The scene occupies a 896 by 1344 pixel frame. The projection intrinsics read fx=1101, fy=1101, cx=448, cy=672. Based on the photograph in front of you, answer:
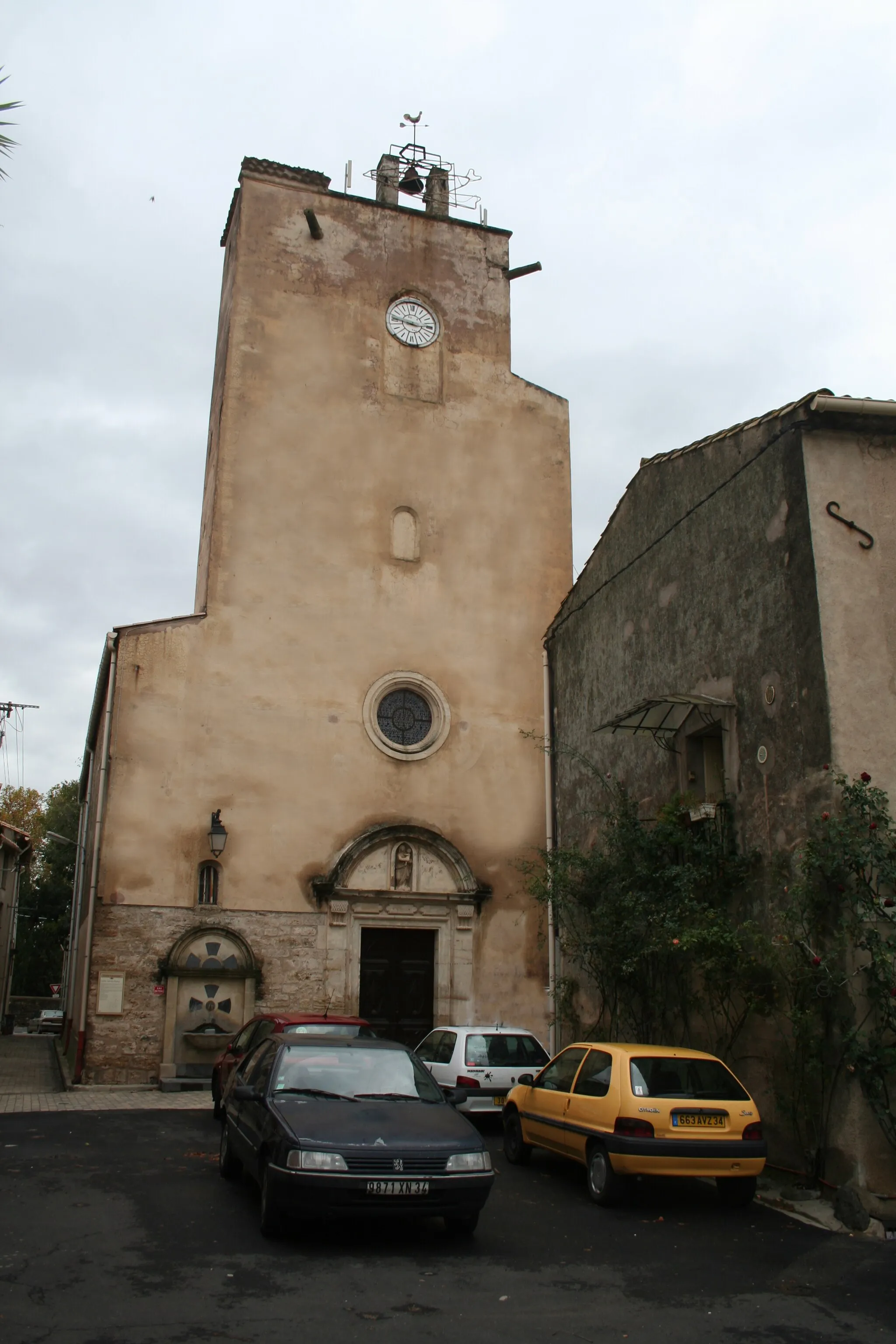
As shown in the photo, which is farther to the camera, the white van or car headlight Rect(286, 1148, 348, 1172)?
the white van

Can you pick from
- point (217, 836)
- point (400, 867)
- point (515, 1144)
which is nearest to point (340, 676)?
point (400, 867)

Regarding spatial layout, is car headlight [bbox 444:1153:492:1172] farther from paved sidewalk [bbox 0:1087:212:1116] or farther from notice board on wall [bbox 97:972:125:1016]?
notice board on wall [bbox 97:972:125:1016]

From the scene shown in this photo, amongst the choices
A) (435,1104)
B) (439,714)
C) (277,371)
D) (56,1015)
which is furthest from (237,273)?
(56,1015)

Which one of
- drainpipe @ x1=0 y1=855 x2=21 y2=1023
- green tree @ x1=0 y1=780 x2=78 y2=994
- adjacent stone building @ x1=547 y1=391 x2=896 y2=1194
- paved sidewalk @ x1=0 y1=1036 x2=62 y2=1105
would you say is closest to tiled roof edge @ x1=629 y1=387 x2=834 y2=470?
adjacent stone building @ x1=547 y1=391 x2=896 y2=1194

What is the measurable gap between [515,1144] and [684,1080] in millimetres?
2495

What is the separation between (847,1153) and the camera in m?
9.21

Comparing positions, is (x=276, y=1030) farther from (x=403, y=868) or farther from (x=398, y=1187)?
(x=403, y=868)

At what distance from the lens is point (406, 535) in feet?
66.9

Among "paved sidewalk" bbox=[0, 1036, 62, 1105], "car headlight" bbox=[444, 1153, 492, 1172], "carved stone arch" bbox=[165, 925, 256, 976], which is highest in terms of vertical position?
"carved stone arch" bbox=[165, 925, 256, 976]

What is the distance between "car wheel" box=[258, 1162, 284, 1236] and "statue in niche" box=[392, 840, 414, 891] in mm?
11021

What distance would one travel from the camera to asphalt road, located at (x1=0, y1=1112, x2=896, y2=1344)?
5.76 metres

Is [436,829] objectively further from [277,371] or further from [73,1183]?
[73,1183]

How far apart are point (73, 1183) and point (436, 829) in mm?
Result: 10369

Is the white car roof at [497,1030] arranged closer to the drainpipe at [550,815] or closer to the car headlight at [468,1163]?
the drainpipe at [550,815]
